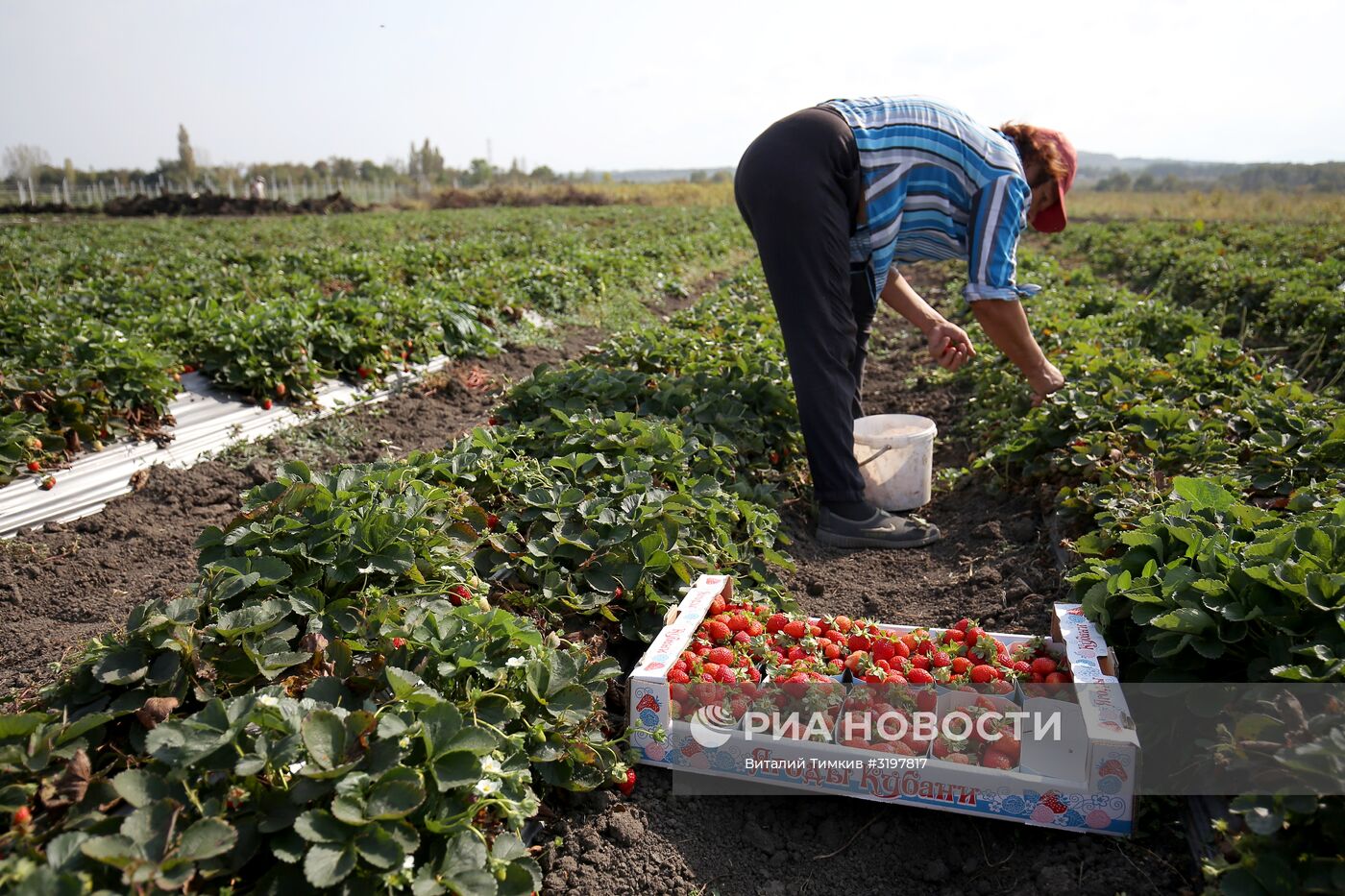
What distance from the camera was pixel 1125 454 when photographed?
3.48 m

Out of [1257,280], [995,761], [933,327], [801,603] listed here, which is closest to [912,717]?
[995,761]

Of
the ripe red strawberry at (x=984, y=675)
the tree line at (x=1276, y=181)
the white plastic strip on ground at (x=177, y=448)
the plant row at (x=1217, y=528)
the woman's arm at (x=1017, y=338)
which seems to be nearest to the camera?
the plant row at (x=1217, y=528)

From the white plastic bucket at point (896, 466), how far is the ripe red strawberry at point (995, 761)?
195 centimetres

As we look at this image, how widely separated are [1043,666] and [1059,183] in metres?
2.59

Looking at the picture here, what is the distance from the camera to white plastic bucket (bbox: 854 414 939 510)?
397 cm

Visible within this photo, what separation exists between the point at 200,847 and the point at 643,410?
125 inches

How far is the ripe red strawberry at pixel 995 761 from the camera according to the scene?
77.6 inches

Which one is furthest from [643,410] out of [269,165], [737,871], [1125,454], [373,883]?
[269,165]

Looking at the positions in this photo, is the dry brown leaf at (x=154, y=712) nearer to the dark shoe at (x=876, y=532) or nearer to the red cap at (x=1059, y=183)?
the dark shoe at (x=876, y=532)

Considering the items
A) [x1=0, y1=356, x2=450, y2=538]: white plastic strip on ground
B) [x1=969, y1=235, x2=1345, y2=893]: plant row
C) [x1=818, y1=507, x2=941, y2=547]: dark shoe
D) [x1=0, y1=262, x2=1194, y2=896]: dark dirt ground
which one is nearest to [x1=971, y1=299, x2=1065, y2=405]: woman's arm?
[x1=969, y1=235, x2=1345, y2=893]: plant row

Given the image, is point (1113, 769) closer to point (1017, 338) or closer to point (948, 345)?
point (948, 345)

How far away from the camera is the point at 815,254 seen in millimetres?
3588

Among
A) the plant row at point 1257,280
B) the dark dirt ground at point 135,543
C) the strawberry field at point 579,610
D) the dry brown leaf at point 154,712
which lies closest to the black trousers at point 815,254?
the strawberry field at point 579,610

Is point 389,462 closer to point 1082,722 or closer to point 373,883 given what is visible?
point 373,883
